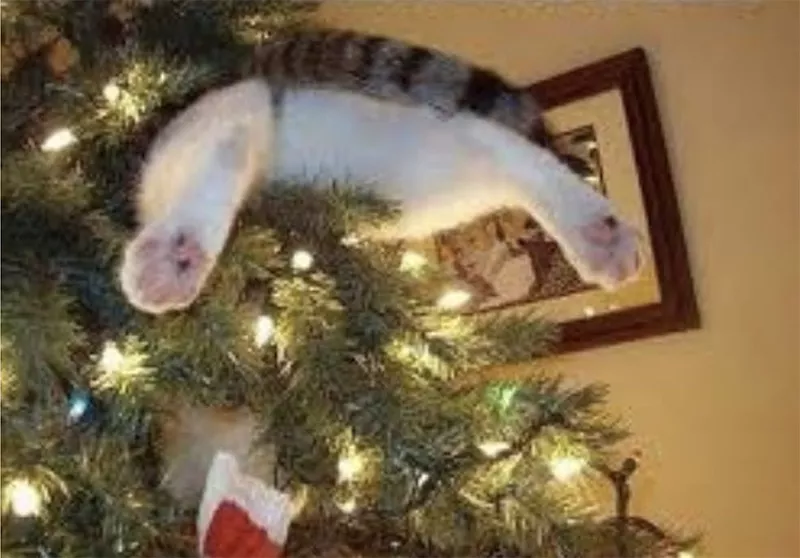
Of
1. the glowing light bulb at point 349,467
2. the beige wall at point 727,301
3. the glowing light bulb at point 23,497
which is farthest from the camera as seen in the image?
the beige wall at point 727,301

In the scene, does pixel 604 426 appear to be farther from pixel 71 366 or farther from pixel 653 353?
pixel 653 353

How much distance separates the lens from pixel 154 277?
556 mm

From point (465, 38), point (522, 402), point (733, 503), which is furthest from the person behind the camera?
point (465, 38)

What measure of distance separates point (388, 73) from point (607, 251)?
0.16 m

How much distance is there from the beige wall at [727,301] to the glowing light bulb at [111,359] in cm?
78

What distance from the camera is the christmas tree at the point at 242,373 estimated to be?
563 mm

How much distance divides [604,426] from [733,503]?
22.7 inches

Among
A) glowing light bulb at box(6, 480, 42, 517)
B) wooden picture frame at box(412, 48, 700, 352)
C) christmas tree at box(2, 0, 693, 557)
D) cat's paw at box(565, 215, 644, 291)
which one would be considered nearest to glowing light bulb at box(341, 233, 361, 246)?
christmas tree at box(2, 0, 693, 557)

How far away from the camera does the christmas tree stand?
1.85ft

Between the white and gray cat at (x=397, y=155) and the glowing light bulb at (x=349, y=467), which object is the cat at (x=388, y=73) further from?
the glowing light bulb at (x=349, y=467)

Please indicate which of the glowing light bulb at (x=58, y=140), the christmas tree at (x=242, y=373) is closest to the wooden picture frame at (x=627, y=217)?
the christmas tree at (x=242, y=373)

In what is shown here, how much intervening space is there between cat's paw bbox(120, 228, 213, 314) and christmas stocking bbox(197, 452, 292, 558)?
3.6 inches

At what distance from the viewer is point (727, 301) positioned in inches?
48.9

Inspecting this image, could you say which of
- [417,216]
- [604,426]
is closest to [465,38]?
[417,216]
